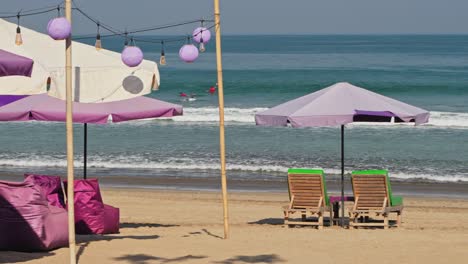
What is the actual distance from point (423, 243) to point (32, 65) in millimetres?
5131

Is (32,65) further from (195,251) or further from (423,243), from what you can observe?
(423,243)

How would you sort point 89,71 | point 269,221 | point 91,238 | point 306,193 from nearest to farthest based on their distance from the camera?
1. point 89,71
2. point 91,238
3. point 306,193
4. point 269,221

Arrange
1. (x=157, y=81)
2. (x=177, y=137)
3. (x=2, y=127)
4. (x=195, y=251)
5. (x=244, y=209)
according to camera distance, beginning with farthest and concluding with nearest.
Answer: (x=2, y=127), (x=177, y=137), (x=244, y=209), (x=157, y=81), (x=195, y=251)

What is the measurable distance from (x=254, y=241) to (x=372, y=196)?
109 inches

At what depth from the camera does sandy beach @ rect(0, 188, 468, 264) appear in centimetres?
968

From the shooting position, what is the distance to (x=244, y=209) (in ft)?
52.9

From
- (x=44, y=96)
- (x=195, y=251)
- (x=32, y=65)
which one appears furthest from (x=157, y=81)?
(x=32, y=65)

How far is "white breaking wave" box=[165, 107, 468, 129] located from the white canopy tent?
21.6m

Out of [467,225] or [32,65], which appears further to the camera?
[467,225]

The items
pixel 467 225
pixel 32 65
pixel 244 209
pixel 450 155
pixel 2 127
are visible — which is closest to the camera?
pixel 32 65

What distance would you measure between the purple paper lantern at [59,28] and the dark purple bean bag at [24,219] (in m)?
2.03

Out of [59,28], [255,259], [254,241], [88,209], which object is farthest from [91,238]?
[59,28]

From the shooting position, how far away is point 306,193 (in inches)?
512

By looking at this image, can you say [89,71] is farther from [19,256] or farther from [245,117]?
[245,117]
